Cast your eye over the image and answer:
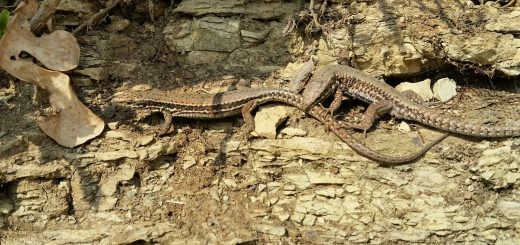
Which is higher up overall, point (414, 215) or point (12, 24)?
point (12, 24)

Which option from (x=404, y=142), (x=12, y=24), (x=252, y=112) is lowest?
(x=404, y=142)

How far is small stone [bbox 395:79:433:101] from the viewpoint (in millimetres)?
7230

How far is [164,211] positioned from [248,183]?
101cm

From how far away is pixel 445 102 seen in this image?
715cm

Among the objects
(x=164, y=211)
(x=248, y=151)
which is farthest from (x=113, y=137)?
(x=248, y=151)

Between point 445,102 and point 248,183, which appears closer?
point 248,183

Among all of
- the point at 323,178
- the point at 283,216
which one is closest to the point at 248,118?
the point at 323,178

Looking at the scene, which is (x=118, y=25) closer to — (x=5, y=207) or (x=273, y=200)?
(x=5, y=207)

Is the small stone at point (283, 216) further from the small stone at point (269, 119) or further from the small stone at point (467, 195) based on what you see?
the small stone at point (467, 195)

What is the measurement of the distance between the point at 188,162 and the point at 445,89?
342 cm

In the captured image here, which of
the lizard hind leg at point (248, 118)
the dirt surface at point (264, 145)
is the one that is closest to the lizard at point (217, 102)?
the lizard hind leg at point (248, 118)

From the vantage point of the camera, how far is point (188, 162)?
21.8 feet

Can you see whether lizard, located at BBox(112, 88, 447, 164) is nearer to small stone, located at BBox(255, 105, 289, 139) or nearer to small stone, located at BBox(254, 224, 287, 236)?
small stone, located at BBox(255, 105, 289, 139)

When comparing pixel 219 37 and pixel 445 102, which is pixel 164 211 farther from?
pixel 445 102
